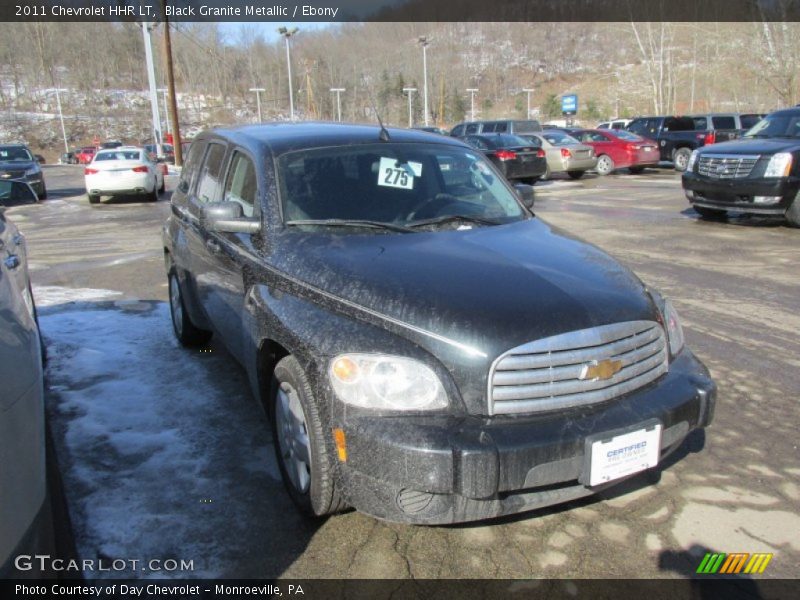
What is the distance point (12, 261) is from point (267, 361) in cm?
204

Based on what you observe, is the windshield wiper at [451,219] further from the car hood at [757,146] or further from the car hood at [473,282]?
the car hood at [757,146]

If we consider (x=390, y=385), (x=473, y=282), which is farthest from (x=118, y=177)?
(x=390, y=385)

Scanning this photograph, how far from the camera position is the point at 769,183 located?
9.98 metres

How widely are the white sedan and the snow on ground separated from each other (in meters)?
12.8

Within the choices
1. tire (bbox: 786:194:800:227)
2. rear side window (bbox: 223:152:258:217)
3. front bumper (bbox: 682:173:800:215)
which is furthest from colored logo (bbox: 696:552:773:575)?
tire (bbox: 786:194:800:227)

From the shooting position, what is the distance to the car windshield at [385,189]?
11.9ft

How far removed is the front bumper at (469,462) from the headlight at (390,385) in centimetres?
6

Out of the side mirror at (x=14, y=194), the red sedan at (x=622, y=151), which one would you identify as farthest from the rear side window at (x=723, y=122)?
the side mirror at (x=14, y=194)

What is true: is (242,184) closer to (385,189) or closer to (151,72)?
(385,189)

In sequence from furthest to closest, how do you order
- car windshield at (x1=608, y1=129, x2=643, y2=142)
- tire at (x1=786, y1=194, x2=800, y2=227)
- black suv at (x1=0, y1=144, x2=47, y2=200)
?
car windshield at (x1=608, y1=129, x2=643, y2=142) → black suv at (x1=0, y1=144, x2=47, y2=200) → tire at (x1=786, y1=194, x2=800, y2=227)

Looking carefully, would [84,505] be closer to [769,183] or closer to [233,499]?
[233,499]

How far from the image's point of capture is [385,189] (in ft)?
12.4

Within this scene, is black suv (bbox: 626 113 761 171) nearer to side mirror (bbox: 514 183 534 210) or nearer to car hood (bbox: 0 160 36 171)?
side mirror (bbox: 514 183 534 210)

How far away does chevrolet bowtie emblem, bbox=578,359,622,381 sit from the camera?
8.55 ft
